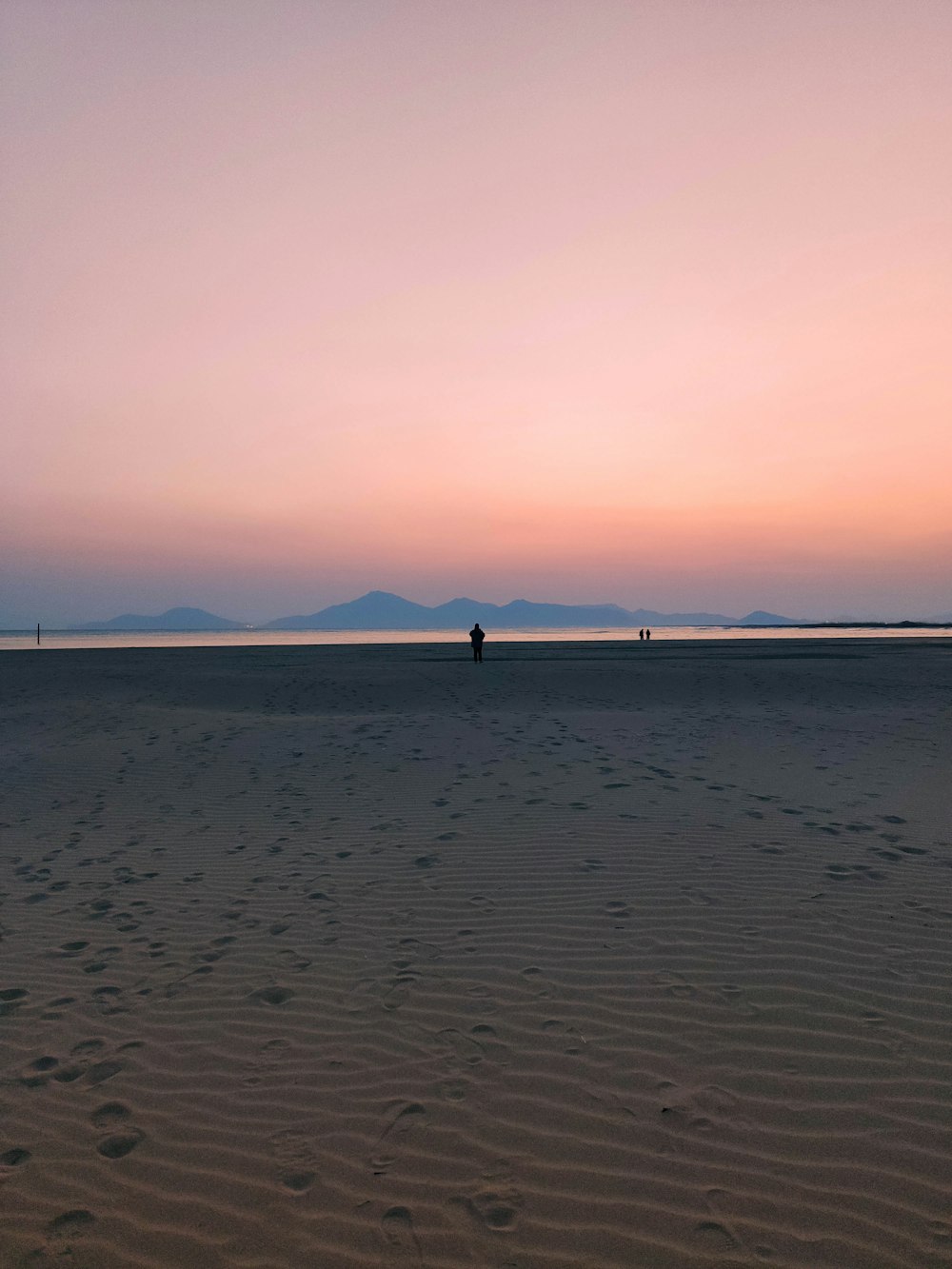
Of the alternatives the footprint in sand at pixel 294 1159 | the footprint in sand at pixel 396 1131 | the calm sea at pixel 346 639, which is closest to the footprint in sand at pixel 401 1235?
the footprint in sand at pixel 396 1131

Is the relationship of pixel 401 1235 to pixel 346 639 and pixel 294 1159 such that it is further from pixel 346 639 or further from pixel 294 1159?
pixel 346 639

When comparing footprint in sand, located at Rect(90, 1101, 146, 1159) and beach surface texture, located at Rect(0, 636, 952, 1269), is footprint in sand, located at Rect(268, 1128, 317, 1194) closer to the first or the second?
beach surface texture, located at Rect(0, 636, 952, 1269)

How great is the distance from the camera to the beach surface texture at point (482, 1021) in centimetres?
327

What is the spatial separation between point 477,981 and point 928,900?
166 inches

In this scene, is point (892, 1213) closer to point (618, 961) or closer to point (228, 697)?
point (618, 961)

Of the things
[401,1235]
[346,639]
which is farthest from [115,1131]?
[346,639]

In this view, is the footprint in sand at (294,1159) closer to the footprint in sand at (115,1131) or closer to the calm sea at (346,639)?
the footprint in sand at (115,1131)

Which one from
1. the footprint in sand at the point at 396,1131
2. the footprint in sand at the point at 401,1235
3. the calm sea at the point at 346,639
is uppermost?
the calm sea at the point at 346,639

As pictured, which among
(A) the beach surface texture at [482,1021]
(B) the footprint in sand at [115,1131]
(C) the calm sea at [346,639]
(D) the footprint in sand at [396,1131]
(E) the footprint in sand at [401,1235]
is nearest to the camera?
(E) the footprint in sand at [401,1235]

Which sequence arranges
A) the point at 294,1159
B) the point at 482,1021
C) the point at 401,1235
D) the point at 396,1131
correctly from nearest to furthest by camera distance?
the point at 401,1235 < the point at 294,1159 < the point at 396,1131 < the point at 482,1021

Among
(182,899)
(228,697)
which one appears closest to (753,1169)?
(182,899)

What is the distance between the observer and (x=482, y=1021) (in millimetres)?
4812

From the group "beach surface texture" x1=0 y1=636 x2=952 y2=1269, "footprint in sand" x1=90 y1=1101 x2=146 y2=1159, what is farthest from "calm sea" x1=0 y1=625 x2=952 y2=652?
"footprint in sand" x1=90 y1=1101 x2=146 y2=1159

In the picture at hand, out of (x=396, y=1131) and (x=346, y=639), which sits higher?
(x=346, y=639)
